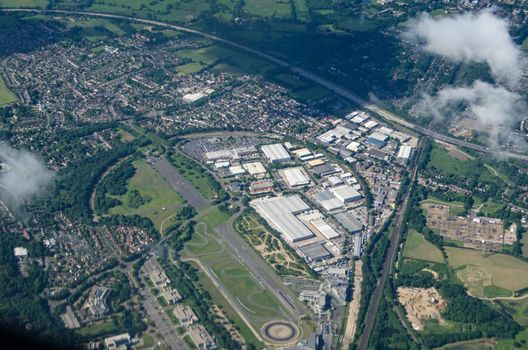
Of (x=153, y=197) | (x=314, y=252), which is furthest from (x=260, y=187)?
(x=314, y=252)

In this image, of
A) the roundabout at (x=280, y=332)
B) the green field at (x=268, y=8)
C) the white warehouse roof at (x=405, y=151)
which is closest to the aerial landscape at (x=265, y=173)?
the roundabout at (x=280, y=332)

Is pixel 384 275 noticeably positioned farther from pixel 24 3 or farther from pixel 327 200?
pixel 24 3

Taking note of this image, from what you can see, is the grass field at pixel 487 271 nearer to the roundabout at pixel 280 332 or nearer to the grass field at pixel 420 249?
the grass field at pixel 420 249

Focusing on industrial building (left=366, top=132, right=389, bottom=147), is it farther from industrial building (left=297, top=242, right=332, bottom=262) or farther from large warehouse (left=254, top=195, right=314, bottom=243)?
industrial building (left=297, top=242, right=332, bottom=262)

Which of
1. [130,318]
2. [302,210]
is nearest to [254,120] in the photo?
[302,210]

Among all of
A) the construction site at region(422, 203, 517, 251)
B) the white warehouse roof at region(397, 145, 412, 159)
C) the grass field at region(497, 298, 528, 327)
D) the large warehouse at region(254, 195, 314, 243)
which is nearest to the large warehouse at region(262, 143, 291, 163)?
the large warehouse at region(254, 195, 314, 243)

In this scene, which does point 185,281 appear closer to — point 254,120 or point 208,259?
point 208,259
